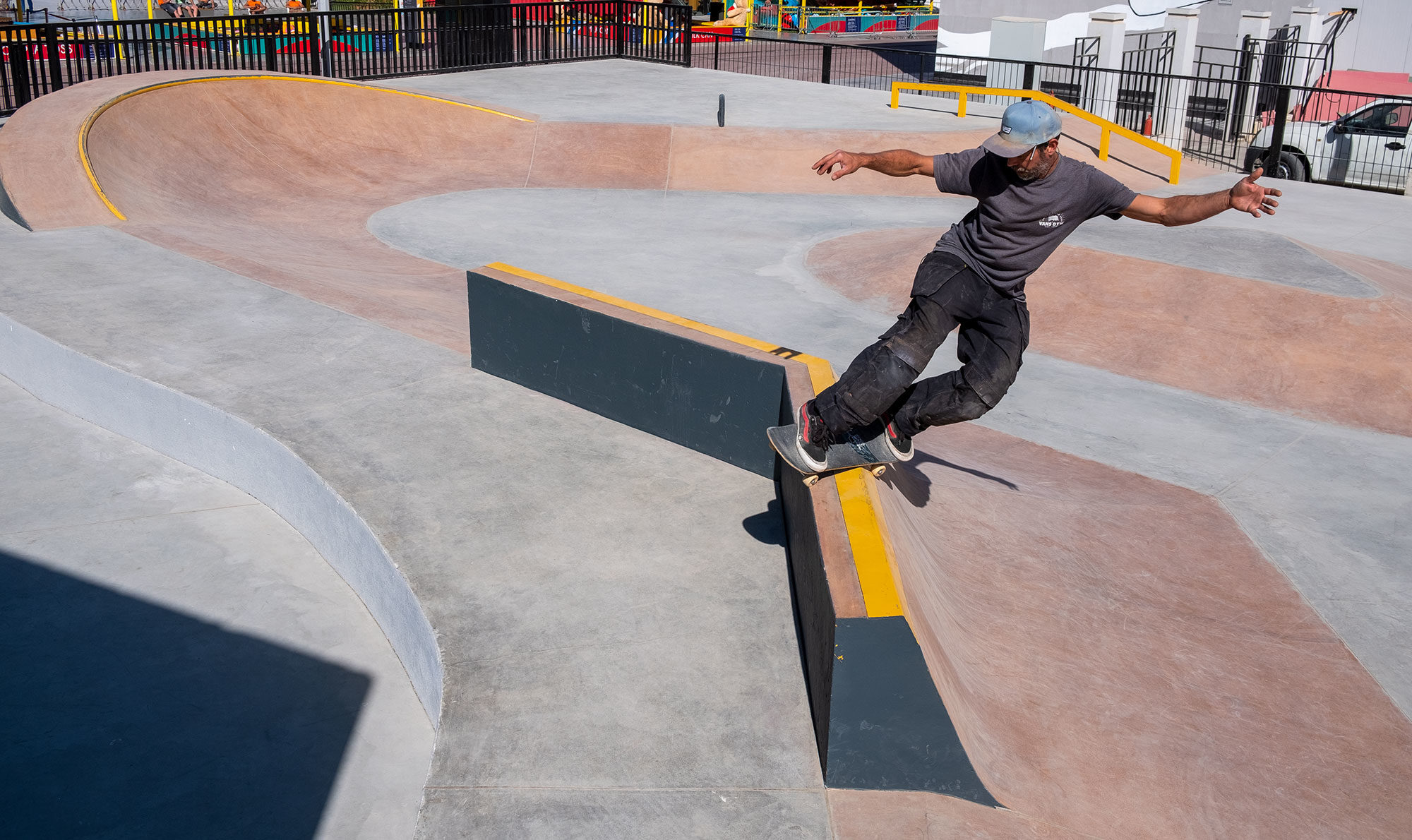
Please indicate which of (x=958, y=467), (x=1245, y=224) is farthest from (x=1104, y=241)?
(x=958, y=467)

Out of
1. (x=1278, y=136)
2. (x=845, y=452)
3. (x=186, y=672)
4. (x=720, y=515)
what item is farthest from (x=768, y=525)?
(x=1278, y=136)

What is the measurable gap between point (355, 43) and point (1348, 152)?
18.7 meters

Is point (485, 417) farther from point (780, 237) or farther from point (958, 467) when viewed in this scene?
point (780, 237)

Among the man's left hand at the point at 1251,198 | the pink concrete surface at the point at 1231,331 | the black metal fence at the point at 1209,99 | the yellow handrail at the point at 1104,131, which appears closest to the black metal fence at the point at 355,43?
the black metal fence at the point at 1209,99

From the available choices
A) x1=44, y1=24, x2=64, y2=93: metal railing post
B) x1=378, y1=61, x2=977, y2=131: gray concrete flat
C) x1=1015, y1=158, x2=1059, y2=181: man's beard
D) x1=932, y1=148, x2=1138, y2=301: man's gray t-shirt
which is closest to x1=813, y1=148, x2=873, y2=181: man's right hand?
x1=932, y1=148, x2=1138, y2=301: man's gray t-shirt

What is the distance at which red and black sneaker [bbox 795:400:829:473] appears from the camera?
4.61 meters

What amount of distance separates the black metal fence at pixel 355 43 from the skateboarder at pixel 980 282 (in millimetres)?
14851

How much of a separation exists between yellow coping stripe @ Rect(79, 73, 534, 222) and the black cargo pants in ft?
29.4

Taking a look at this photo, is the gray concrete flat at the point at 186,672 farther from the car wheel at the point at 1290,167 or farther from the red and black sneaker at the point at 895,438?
the car wheel at the point at 1290,167

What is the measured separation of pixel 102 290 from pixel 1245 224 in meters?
12.4

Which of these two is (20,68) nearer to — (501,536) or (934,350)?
(501,536)

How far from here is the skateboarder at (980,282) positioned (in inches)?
176

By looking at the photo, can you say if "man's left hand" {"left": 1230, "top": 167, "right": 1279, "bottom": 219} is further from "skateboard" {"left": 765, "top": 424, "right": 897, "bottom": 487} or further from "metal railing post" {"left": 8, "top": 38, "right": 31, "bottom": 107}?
"metal railing post" {"left": 8, "top": 38, "right": 31, "bottom": 107}

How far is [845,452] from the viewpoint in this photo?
4.71m
